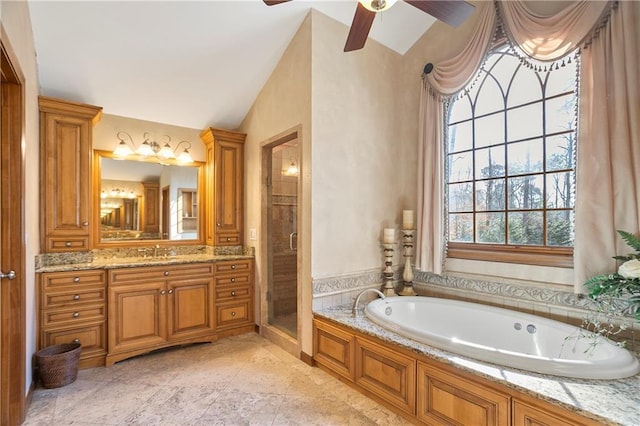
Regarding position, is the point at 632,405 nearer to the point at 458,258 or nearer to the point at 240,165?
the point at 458,258

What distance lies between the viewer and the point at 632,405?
4.39ft

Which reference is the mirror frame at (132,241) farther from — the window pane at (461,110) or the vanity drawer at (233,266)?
the window pane at (461,110)

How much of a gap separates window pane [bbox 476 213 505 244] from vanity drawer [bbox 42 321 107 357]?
3.46 m

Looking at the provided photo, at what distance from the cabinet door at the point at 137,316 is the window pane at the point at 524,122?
346 centimetres

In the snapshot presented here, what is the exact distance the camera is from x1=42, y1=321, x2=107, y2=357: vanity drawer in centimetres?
260

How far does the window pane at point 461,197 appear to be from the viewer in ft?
9.88

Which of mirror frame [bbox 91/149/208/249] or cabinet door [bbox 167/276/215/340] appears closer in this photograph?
cabinet door [bbox 167/276/215/340]

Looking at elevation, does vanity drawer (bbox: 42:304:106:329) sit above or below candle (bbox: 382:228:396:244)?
below

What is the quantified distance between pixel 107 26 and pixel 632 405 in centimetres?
404

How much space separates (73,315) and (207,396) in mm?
1393

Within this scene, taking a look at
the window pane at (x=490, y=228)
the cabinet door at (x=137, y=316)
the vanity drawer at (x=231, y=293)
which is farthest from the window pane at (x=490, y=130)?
the cabinet door at (x=137, y=316)

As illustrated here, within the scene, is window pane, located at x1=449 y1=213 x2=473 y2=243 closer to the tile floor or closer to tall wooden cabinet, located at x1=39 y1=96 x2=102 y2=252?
the tile floor

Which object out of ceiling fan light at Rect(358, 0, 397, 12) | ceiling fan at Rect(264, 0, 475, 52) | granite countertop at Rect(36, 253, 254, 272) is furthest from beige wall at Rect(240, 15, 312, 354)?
ceiling fan light at Rect(358, 0, 397, 12)

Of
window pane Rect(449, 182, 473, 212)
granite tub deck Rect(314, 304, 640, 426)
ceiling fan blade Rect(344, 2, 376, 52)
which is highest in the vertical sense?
ceiling fan blade Rect(344, 2, 376, 52)
